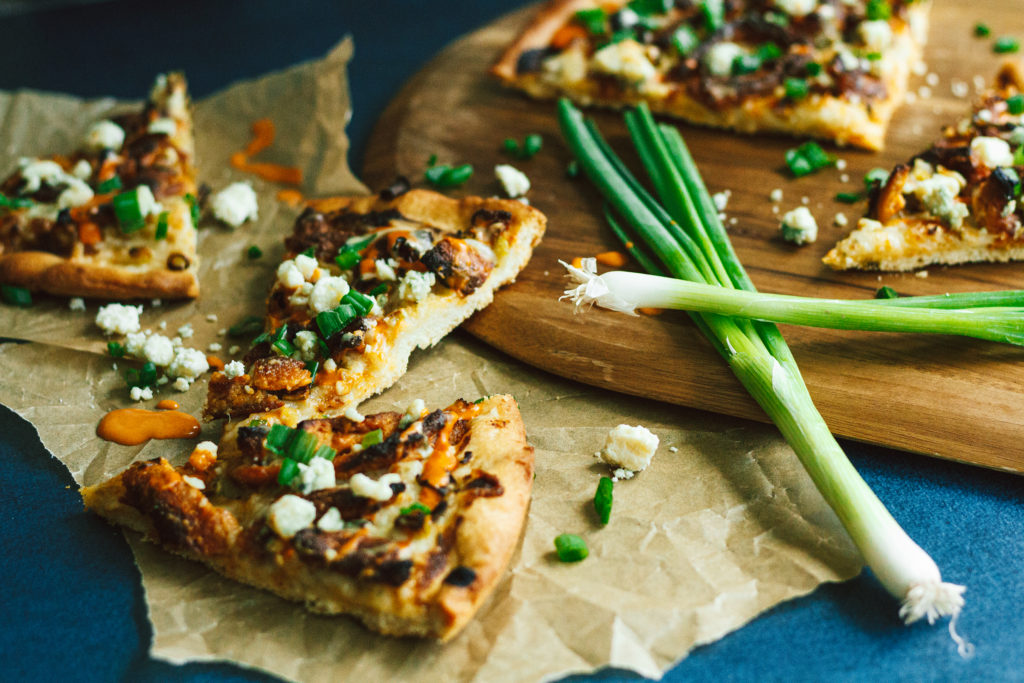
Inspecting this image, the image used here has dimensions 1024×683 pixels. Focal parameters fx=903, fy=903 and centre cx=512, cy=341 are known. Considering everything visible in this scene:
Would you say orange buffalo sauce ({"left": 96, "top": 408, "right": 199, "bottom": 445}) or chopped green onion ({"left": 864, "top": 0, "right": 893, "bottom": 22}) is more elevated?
chopped green onion ({"left": 864, "top": 0, "right": 893, "bottom": 22})

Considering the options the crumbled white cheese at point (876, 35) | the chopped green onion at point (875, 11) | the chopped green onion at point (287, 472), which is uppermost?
the chopped green onion at point (875, 11)

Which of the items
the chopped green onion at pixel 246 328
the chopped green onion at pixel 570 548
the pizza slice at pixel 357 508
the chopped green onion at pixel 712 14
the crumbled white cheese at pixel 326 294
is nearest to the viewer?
the pizza slice at pixel 357 508

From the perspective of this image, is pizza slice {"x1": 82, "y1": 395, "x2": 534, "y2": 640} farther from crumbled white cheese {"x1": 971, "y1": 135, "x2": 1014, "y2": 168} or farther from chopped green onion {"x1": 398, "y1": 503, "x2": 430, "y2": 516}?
crumbled white cheese {"x1": 971, "y1": 135, "x2": 1014, "y2": 168}

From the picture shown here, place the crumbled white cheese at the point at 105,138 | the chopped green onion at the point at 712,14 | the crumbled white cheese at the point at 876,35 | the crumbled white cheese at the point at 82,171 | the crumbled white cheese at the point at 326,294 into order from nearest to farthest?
the crumbled white cheese at the point at 326,294 < the crumbled white cheese at the point at 82,171 < the crumbled white cheese at the point at 105,138 < the crumbled white cheese at the point at 876,35 < the chopped green onion at the point at 712,14

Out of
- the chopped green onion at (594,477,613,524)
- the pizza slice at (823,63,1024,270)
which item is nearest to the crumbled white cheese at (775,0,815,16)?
the pizza slice at (823,63,1024,270)

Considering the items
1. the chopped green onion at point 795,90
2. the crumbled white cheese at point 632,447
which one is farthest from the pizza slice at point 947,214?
the crumbled white cheese at point 632,447

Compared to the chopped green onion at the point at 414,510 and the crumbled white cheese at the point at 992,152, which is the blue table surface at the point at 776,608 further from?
the crumbled white cheese at the point at 992,152

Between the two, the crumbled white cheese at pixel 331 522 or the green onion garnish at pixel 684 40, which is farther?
the green onion garnish at pixel 684 40

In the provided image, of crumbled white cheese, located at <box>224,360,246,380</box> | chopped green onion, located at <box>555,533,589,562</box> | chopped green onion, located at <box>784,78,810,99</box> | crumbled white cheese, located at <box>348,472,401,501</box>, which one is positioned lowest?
chopped green onion, located at <box>555,533,589,562</box>
